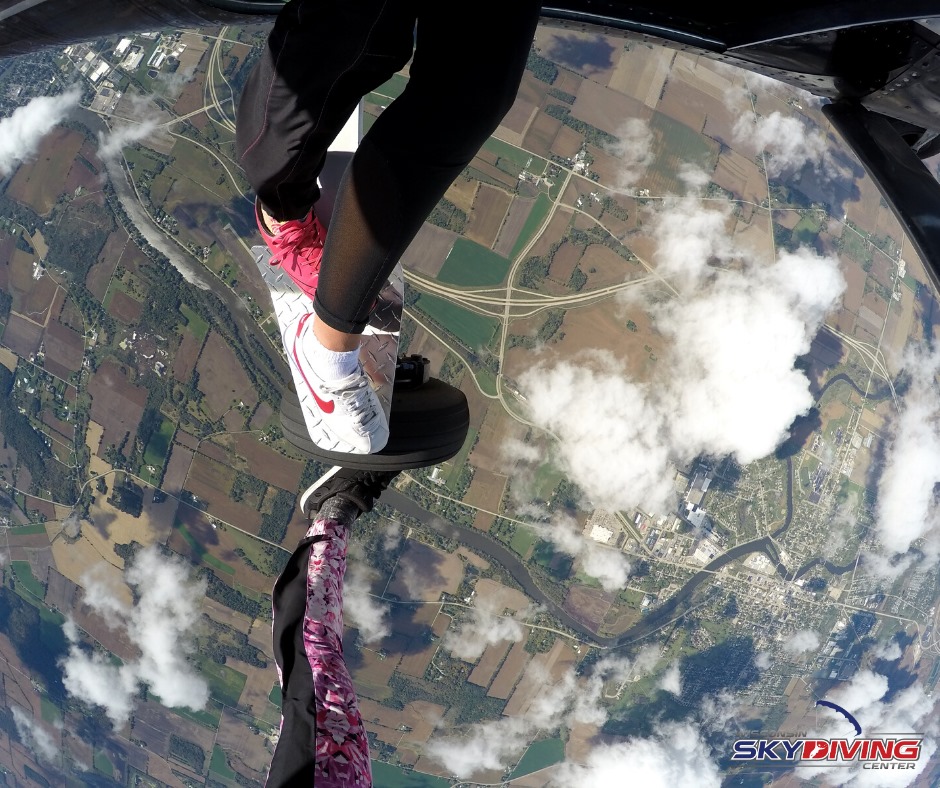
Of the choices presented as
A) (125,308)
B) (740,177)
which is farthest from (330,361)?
(740,177)

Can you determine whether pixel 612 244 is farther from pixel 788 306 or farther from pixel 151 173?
pixel 151 173

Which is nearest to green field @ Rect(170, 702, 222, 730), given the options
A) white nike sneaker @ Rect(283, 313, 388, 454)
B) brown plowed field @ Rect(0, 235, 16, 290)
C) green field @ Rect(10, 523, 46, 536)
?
green field @ Rect(10, 523, 46, 536)

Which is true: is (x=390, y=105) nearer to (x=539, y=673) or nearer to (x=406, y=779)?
(x=539, y=673)

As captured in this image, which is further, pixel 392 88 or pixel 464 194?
pixel 392 88

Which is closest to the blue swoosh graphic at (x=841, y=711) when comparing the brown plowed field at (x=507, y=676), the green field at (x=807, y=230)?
the brown plowed field at (x=507, y=676)

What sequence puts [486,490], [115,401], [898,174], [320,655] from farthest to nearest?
[486,490]
[115,401]
[320,655]
[898,174]

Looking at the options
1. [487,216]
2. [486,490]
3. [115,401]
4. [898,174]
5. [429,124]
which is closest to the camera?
[429,124]

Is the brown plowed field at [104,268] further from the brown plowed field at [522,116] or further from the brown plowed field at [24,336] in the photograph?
the brown plowed field at [522,116]
